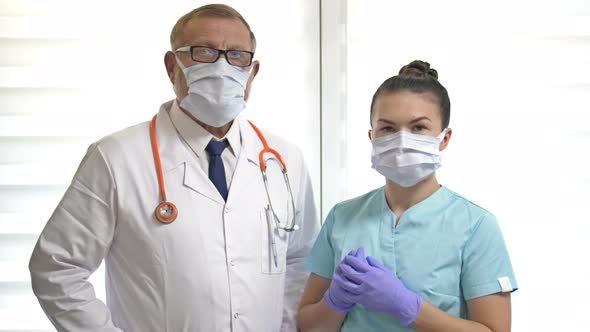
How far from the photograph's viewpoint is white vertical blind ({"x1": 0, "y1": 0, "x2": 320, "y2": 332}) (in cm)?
219

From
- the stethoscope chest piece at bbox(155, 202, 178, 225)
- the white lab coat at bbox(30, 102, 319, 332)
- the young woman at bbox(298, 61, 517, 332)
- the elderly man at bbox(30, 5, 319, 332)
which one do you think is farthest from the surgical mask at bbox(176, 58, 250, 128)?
the young woman at bbox(298, 61, 517, 332)

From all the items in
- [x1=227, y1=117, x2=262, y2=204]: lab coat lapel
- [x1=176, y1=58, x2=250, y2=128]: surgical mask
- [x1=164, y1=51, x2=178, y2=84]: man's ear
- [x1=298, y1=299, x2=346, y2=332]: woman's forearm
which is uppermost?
[x1=164, y1=51, x2=178, y2=84]: man's ear

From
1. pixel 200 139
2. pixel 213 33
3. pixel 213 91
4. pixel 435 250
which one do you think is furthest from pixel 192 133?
pixel 435 250

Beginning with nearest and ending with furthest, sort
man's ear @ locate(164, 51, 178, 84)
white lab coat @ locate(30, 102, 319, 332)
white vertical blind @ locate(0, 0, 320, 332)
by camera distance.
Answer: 1. white lab coat @ locate(30, 102, 319, 332)
2. man's ear @ locate(164, 51, 178, 84)
3. white vertical blind @ locate(0, 0, 320, 332)

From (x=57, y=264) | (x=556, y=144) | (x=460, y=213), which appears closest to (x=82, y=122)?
(x=57, y=264)

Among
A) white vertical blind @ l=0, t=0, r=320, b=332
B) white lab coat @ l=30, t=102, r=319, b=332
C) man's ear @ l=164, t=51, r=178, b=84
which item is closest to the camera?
white lab coat @ l=30, t=102, r=319, b=332

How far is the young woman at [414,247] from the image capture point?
1410 millimetres

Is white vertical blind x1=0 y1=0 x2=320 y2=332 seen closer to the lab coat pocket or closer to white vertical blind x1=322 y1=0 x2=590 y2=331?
white vertical blind x1=322 y1=0 x2=590 y2=331

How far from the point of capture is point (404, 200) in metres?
1.57

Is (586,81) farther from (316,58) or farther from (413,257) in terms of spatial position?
(413,257)

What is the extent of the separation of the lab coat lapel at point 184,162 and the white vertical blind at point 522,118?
76 centimetres

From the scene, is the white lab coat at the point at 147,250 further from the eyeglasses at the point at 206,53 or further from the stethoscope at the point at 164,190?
the eyeglasses at the point at 206,53

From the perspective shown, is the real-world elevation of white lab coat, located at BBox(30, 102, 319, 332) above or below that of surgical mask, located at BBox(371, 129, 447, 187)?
below

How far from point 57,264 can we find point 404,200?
86cm
